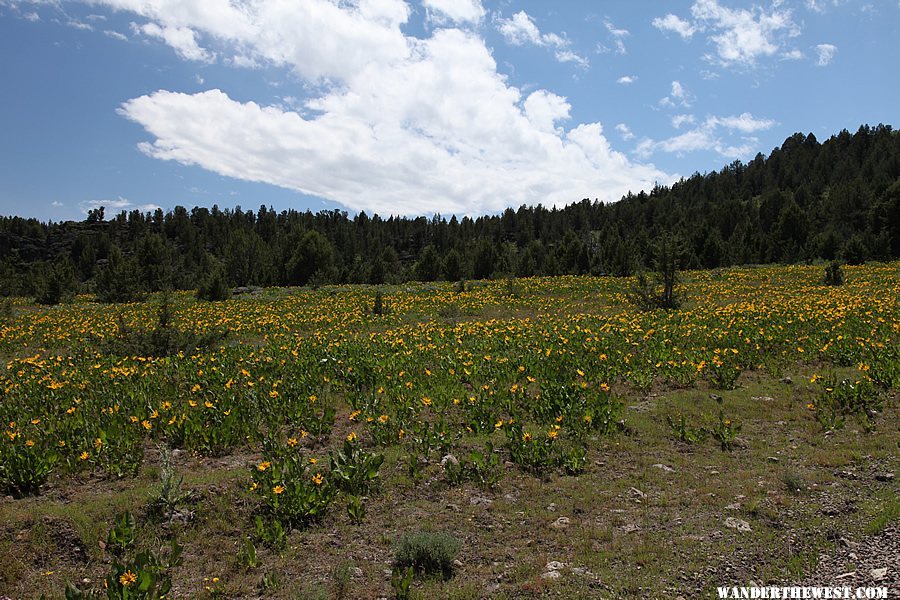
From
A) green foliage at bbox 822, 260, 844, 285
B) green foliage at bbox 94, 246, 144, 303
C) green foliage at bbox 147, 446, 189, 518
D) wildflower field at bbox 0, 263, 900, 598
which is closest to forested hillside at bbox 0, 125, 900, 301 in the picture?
green foliage at bbox 94, 246, 144, 303

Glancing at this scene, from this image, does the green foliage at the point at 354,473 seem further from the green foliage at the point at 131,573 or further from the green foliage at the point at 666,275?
the green foliage at the point at 666,275

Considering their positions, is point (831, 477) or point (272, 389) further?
A: point (272, 389)

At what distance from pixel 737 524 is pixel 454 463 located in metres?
3.23

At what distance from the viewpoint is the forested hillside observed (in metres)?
47.0

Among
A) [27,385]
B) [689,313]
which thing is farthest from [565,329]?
[27,385]

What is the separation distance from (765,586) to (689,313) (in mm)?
14323

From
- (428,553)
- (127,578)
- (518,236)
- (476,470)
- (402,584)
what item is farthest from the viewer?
(518,236)

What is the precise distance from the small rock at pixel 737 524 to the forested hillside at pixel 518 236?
17.3m

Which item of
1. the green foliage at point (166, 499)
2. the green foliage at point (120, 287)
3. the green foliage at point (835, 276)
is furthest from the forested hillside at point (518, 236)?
the green foliage at point (166, 499)

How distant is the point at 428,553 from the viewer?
4.45 m

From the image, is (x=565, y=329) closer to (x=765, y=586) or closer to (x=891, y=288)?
(x=765, y=586)

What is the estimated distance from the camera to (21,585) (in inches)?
163

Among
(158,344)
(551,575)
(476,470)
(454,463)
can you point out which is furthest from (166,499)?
(158,344)

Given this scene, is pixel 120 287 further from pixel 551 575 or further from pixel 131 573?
pixel 551 575
